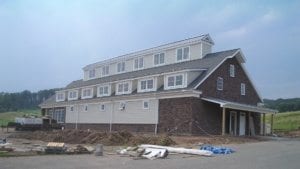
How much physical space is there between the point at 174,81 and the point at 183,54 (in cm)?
565

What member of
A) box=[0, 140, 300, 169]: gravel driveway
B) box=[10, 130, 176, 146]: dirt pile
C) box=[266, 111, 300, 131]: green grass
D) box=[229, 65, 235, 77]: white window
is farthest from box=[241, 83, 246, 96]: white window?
box=[0, 140, 300, 169]: gravel driveway

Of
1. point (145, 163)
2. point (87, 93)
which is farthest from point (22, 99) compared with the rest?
point (145, 163)

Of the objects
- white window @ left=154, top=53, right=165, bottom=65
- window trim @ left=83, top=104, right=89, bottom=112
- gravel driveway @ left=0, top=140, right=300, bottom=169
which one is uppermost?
white window @ left=154, top=53, right=165, bottom=65

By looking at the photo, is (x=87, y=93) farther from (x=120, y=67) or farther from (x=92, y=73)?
(x=92, y=73)

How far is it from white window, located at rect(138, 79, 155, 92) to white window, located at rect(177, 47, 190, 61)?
422 cm

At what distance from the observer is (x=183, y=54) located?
139 feet

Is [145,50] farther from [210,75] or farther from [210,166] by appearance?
[210,166]

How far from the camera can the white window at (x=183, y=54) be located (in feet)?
138

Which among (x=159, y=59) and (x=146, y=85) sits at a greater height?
(x=159, y=59)

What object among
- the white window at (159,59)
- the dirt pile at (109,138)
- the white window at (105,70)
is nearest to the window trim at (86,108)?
the white window at (105,70)

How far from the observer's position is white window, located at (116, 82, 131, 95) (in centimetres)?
4360

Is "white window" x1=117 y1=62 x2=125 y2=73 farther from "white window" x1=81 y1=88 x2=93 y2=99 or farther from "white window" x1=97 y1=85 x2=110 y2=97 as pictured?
"white window" x1=81 y1=88 x2=93 y2=99

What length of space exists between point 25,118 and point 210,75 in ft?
84.8

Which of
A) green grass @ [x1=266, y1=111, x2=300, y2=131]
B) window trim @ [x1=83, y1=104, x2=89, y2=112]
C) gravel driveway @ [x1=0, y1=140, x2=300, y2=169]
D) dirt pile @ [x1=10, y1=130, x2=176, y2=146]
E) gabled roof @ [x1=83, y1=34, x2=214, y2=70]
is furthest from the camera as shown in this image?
green grass @ [x1=266, y1=111, x2=300, y2=131]
